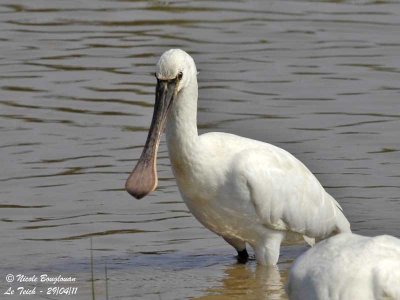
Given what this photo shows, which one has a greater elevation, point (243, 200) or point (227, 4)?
point (227, 4)

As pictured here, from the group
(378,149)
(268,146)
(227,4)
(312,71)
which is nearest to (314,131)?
(378,149)

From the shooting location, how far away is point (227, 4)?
18.9m

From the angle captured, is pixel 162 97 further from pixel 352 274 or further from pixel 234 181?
pixel 352 274

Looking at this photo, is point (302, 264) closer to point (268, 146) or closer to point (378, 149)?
point (268, 146)

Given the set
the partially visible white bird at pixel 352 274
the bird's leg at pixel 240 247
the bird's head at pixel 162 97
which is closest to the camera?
the partially visible white bird at pixel 352 274

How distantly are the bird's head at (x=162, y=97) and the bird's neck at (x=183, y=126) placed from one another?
0.05 meters

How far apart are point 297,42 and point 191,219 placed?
5.51 m

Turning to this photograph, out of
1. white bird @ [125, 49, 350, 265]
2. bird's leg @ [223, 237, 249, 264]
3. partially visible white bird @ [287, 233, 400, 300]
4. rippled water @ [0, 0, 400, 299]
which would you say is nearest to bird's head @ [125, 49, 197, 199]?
white bird @ [125, 49, 350, 265]

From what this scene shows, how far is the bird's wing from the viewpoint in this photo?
414 inches

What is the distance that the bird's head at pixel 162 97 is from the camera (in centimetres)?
1039

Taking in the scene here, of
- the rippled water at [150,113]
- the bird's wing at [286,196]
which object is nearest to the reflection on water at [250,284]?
the rippled water at [150,113]

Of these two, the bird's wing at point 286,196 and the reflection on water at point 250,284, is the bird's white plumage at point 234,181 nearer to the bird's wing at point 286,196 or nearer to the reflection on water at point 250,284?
the bird's wing at point 286,196

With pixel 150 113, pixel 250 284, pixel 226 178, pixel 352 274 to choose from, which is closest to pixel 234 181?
pixel 226 178

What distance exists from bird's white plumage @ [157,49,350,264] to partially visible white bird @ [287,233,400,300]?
258 cm
